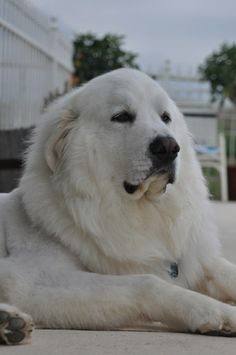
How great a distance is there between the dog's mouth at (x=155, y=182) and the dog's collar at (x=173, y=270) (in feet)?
1.24

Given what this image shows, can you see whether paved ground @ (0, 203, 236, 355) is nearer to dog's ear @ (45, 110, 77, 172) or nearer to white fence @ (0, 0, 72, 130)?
dog's ear @ (45, 110, 77, 172)

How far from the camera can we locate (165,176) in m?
3.91

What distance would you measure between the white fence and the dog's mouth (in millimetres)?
5352

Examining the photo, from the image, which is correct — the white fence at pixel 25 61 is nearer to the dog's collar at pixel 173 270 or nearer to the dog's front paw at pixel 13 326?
the dog's collar at pixel 173 270

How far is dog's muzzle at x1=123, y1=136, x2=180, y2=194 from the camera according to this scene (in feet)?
12.5

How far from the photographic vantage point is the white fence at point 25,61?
31.2 ft

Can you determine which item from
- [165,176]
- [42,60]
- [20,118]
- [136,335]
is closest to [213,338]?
[136,335]

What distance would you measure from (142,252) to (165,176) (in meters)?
0.40

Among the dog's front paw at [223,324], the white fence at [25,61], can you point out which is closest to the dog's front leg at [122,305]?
the dog's front paw at [223,324]

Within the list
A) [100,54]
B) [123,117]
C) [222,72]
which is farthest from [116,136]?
[222,72]

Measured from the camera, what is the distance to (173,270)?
407 centimetres

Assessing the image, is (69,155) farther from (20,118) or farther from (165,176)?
(20,118)

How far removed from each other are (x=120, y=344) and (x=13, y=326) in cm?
42

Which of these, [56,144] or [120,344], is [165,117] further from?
[120,344]
